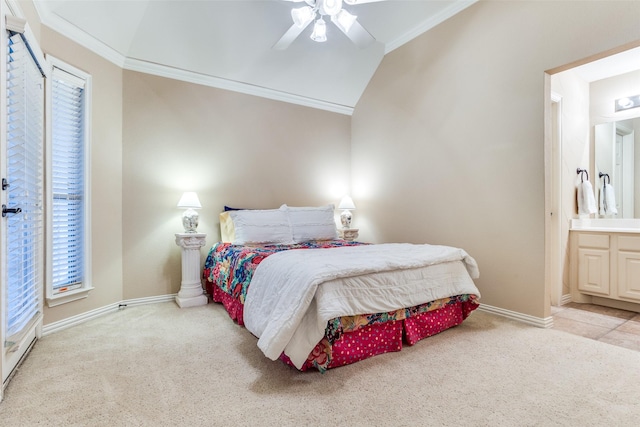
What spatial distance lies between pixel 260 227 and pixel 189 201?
2.55ft

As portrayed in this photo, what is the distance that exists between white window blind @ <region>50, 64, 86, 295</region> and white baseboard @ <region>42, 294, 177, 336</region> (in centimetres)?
25

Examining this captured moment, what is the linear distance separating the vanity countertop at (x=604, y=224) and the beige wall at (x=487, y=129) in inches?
48.6

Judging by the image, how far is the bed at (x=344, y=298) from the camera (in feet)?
5.80

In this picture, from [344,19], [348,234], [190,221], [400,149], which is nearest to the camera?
[344,19]

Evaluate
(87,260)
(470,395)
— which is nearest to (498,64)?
(470,395)

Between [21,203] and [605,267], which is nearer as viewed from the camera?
[21,203]

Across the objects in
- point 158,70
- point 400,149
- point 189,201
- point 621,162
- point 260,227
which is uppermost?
point 158,70

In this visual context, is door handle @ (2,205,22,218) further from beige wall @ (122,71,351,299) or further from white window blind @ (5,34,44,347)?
beige wall @ (122,71,351,299)

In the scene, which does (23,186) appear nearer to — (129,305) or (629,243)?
(129,305)

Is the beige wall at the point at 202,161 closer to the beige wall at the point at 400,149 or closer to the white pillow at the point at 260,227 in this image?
the beige wall at the point at 400,149

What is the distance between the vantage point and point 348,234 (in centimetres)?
424

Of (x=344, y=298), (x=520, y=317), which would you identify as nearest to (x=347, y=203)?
(x=520, y=317)

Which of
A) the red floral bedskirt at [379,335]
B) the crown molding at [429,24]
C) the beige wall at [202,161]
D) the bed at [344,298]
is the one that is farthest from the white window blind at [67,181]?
the crown molding at [429,24]

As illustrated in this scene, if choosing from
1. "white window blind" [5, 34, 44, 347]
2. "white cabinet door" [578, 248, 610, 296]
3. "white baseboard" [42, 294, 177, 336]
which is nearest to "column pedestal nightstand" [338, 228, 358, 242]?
"white baseboard" [42, 294, 177, 336]
